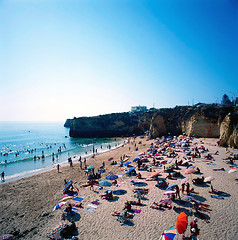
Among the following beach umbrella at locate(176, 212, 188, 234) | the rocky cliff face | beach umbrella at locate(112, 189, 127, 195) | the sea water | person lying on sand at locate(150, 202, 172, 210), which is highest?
the rocky cliff face

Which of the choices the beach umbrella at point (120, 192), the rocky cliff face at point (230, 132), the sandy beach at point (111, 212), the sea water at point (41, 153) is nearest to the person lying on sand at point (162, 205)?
the sandy beach at point (111, 212)

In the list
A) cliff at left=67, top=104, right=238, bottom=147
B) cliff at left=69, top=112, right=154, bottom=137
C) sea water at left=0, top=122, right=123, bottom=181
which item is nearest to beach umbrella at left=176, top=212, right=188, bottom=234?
cliff at left=67, top=104, right=238, bottom=147

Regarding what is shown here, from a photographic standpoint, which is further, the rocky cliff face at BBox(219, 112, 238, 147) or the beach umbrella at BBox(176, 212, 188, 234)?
the rocky cliff face at BBox(219, 112, 238, 147)

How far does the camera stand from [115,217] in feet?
27.7

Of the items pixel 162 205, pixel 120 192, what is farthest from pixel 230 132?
pixel 120 192

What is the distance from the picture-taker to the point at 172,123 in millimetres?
41188

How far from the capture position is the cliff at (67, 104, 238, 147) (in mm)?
22103

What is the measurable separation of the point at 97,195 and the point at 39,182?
27.9ft

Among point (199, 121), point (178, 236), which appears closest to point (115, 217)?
point (178, 236)

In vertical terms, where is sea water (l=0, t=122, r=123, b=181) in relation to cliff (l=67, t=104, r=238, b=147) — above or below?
below

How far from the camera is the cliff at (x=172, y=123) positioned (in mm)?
22103

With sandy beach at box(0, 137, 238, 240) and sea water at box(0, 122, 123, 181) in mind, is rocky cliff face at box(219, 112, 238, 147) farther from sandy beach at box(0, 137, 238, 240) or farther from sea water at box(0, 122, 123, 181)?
sea water at box(0, 122, 123, 181)

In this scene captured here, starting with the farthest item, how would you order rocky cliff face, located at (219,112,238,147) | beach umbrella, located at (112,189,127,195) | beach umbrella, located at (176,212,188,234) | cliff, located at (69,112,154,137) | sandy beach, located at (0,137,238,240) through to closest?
cliff, located at (69,112,154,137) < rocky cliff face, located at (219,112,238,147) < beach umbrella, located at (112,189,127,195) < sandy beach, located at (0,137,238,240) < beach umbrella, located at (176,212,188,234)

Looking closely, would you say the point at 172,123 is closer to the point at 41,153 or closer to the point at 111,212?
the point at 41,153
